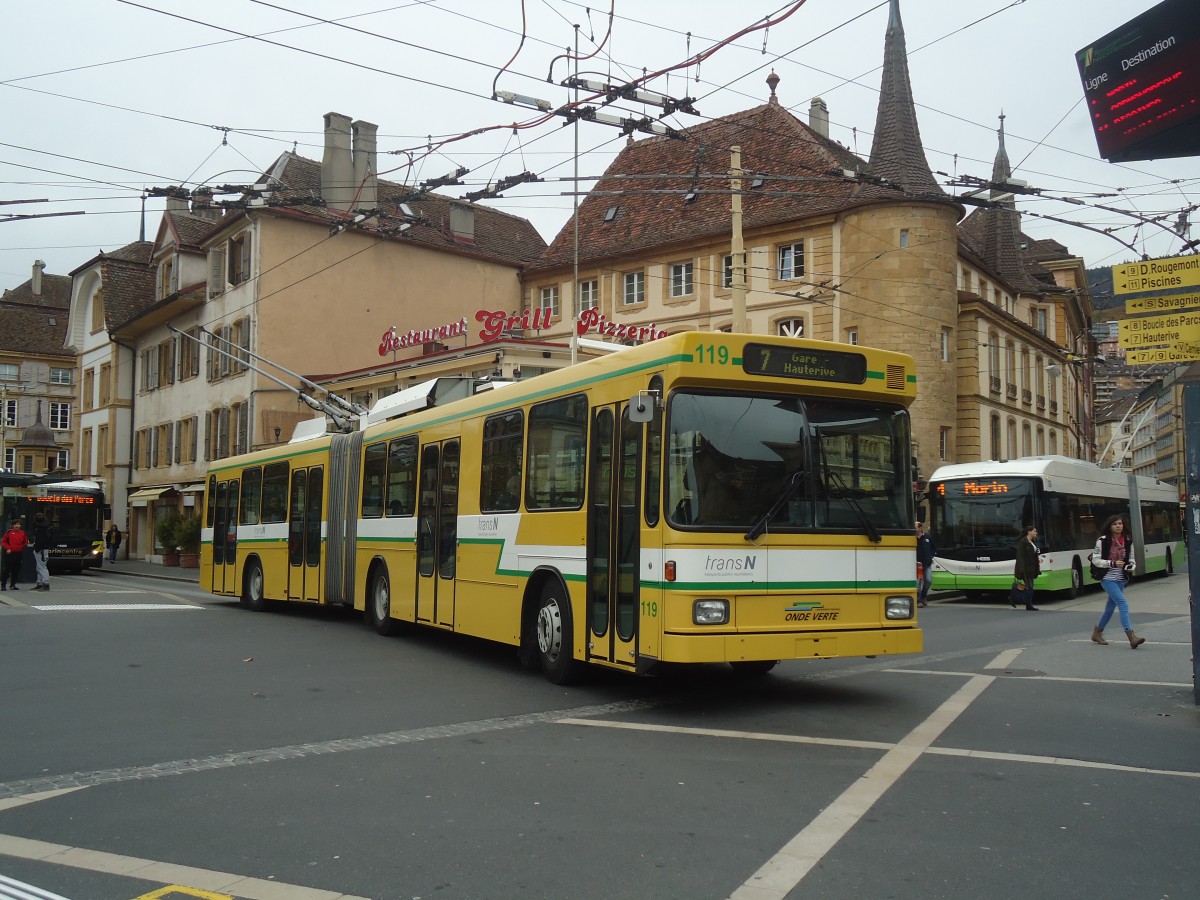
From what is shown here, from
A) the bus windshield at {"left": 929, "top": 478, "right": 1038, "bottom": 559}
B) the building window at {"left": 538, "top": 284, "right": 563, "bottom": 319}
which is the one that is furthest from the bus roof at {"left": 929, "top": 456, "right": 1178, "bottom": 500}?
the building window at {"left": 538, "top": 284, "right": 563, "bottom": 319}

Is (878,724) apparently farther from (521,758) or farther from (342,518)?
(342,518)

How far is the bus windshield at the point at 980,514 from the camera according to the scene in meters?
25.0

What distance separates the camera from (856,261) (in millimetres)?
37594

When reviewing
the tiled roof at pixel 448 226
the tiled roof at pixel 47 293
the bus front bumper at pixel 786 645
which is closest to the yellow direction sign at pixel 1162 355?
the bus front bumper at pixel 786 645

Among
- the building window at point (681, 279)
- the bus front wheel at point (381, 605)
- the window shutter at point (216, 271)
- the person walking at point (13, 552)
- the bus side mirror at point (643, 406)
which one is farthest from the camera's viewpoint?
the window shutter at point (216, 271)

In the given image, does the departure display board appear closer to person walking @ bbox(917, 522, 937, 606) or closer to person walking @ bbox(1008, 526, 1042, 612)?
person walking @ bbox(917, 522, 937, 606)

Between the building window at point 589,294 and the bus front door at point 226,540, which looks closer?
the bus front door at point 226,540

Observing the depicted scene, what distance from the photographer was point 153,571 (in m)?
40.2

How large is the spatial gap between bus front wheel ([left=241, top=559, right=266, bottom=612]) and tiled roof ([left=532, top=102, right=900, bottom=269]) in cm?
1936

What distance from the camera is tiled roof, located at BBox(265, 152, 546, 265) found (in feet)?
138

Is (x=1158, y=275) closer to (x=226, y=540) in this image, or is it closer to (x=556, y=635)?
(x=556, y=635)

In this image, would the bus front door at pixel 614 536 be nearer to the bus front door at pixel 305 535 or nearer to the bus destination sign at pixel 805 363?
the bus destination sign at pixel 805 363

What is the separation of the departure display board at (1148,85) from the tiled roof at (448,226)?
30.7 m

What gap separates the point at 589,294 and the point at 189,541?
56.9 feet
